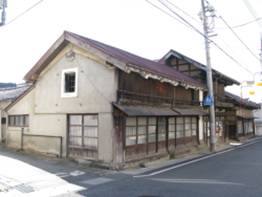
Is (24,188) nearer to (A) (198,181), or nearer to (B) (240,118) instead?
(A) (198,181)

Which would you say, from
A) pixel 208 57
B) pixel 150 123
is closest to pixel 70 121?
pixel 150 123

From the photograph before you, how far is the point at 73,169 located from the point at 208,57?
38.6 ft

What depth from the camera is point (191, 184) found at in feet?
33.5

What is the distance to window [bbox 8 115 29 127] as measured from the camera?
17.9m

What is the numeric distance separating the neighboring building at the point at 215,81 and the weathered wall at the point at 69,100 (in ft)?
35.9

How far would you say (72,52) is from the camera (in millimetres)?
15141

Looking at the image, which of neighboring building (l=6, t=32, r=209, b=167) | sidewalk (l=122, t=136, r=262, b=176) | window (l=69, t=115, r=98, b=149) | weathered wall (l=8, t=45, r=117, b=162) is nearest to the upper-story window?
neighboring building (l=6, t=32, r=209, b=167)

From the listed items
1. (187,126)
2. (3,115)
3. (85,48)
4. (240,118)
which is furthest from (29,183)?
(240,118)

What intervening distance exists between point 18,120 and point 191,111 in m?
10.5

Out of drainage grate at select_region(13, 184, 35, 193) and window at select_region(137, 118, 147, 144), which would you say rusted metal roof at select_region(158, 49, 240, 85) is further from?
drainage grate at select_region(13, 184, 35, 193)

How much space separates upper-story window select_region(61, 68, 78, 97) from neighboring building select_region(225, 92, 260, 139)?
1750cm

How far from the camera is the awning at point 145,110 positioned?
13.0 metres

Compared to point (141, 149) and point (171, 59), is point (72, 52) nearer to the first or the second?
point (141, 149)

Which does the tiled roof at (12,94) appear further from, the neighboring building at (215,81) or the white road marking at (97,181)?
the neighboring building at (215,81)
